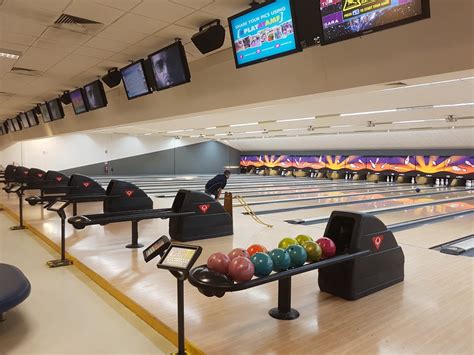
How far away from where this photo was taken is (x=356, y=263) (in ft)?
9.56

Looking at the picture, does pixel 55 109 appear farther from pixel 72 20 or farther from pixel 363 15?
pixel 363 15

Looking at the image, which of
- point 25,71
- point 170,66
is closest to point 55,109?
point 25,71

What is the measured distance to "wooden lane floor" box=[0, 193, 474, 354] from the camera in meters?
2.24

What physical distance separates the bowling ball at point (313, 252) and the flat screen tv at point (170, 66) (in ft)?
8.54

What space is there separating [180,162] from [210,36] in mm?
16644

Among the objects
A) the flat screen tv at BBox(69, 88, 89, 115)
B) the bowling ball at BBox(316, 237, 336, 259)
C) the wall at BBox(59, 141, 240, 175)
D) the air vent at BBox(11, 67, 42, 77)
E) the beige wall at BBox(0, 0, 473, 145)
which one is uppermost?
the air vent at BBox(11, 67, 42, 77)

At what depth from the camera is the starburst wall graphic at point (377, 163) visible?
1340 cm

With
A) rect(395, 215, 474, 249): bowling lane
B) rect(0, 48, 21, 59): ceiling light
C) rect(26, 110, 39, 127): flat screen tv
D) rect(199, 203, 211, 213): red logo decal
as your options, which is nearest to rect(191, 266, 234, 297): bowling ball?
rect(199, 203, 211, 213): red logo decal

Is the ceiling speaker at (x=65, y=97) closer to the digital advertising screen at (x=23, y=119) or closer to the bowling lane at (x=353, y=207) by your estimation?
the digital advertising screen at (x=23, y=119)

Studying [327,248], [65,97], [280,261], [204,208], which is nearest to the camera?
[280,261]

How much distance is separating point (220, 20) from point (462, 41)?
231cm

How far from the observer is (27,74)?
22.7 ft

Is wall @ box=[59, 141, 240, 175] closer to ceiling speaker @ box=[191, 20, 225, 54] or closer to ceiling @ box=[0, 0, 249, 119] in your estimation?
ceiling @ box=[0, 0, 249, 119]

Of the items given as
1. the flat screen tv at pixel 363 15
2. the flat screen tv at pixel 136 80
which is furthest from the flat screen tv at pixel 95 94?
the flat screen tv at pixel 363 15
